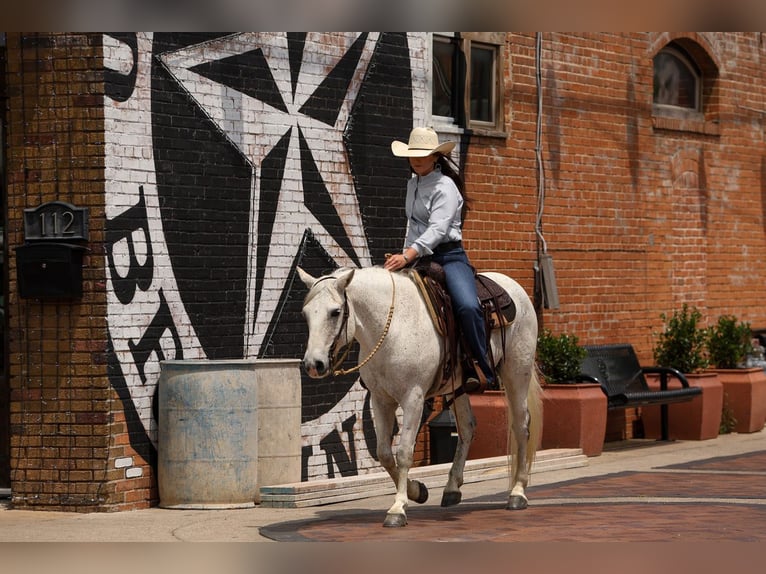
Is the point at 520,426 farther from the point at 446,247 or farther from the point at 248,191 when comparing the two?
the point at 248,191

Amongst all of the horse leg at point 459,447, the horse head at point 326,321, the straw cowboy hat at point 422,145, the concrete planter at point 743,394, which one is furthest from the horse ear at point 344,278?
the concrete planter at point 743,394

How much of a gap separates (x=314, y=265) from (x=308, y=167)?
0.84 meters

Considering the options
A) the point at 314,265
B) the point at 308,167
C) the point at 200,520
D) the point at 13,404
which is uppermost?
the point at 308,167

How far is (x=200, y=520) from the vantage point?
1105 cm

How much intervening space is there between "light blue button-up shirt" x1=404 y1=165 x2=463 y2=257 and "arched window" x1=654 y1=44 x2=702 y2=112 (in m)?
7.68

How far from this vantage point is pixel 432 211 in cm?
1078

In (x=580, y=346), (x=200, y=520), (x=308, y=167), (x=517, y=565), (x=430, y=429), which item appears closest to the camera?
(x=517, y=565)

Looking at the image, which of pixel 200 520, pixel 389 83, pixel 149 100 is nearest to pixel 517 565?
pixel 200 520

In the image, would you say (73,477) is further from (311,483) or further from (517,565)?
(517,565)

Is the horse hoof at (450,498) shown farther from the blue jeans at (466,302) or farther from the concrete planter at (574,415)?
the concrete planter at (574,415)

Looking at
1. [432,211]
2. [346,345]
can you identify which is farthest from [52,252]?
[432,211]

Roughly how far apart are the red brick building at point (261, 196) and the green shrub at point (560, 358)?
90 cm

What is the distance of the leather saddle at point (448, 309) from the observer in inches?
423

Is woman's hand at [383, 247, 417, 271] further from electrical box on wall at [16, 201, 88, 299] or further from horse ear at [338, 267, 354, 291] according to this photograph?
electrical box on wall at [16, 201, 88, 299]
